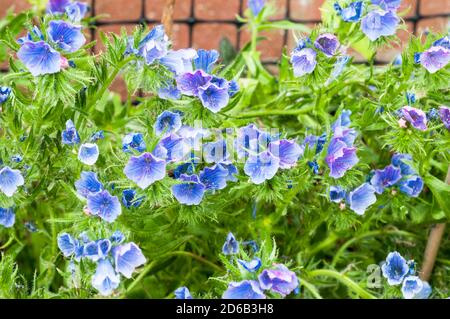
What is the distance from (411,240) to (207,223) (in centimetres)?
31

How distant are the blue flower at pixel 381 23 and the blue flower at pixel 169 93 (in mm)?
242

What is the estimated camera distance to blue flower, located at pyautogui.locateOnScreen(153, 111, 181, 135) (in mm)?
955

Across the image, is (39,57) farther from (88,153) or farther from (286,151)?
(286,151)

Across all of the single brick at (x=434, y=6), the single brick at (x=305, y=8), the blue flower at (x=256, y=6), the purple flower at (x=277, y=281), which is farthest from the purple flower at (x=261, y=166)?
the single brick at (x=434, y=6)

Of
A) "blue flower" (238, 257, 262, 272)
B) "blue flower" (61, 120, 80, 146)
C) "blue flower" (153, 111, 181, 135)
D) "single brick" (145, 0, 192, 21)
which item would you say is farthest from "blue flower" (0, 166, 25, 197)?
"single brick" (145, 0, 192, 21)

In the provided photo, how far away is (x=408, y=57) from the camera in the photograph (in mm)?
1049

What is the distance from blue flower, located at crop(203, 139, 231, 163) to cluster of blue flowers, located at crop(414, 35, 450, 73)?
0.25m

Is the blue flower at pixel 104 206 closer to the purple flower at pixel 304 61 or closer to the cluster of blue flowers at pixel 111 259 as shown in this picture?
the cluster of blue flowers at pixel 111 259

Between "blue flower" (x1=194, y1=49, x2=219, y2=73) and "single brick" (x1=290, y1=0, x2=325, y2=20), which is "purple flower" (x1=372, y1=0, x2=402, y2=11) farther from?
"single brick" (x1=290, y1=0, x2=325, y2=20)

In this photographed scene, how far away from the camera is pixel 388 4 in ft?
3.51

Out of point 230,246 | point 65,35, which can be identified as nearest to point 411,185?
point 230,246

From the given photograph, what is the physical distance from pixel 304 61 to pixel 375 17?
0.11 meters
